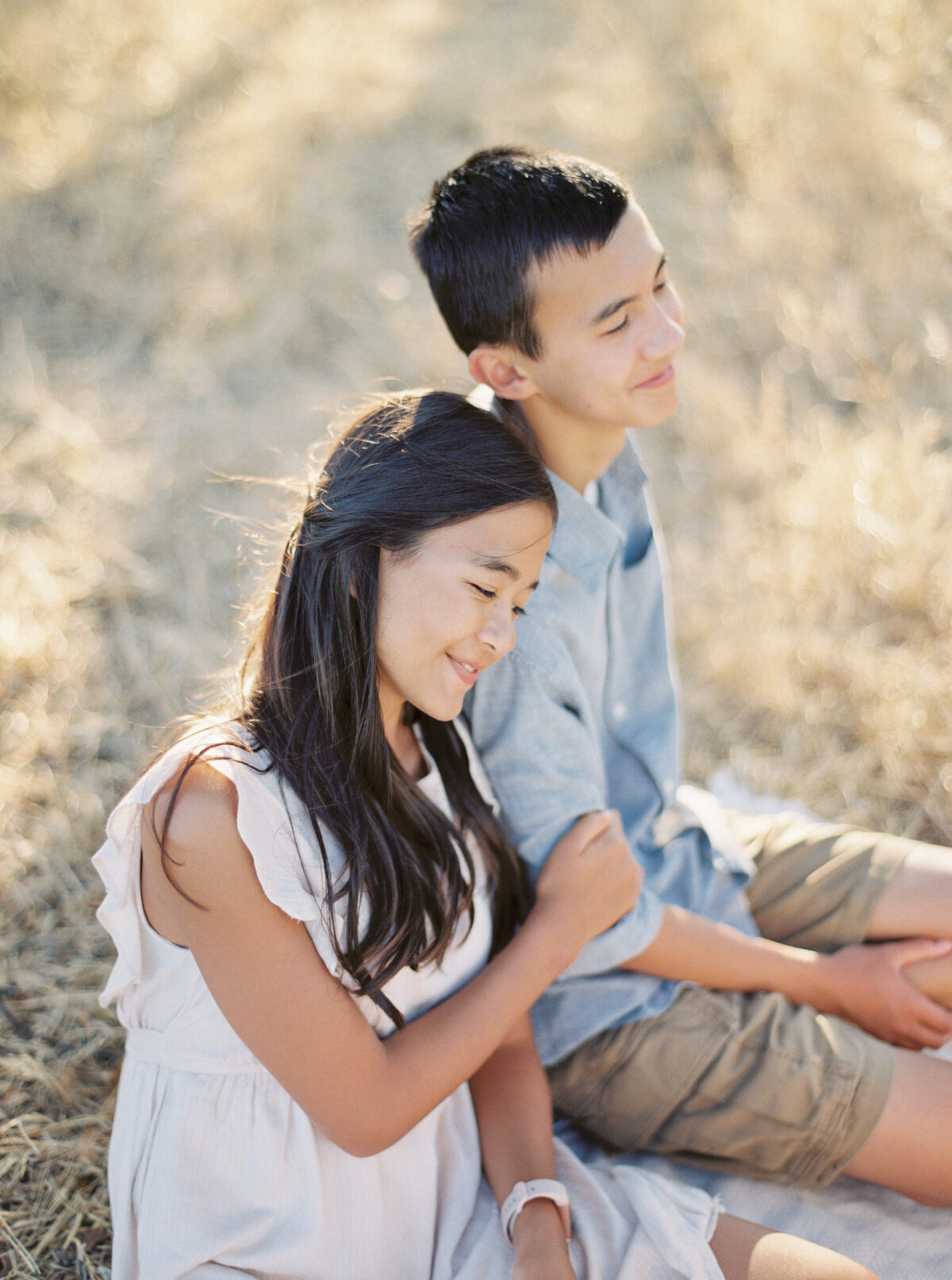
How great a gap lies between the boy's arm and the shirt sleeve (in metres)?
0.08

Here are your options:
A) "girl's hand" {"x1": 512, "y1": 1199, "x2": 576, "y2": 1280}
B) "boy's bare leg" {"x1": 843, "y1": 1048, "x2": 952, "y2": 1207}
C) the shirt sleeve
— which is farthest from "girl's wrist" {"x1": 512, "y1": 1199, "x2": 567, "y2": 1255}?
"boy's bare leg" {"x1": 843, "y1": 1048, "x2": 952, "y2": 1207}

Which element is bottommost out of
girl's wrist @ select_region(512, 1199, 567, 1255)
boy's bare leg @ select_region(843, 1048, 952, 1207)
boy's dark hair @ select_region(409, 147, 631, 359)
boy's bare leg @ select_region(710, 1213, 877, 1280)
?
boy's bare leg @ select_region(843, 1048, 952, 1207)

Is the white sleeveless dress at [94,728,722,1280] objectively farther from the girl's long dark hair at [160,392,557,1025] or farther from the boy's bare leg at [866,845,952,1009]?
the boy's bare leg at [866,845,952,1009]

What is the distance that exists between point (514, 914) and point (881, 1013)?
0.78 m

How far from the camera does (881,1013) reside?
1994mm

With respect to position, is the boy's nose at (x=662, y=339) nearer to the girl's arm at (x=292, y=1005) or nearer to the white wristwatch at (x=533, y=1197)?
the girl's arm at (x=292, y=1005)

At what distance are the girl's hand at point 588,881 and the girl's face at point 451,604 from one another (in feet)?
Answer: 1.23

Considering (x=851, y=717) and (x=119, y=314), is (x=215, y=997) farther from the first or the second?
(x=119, y=314)

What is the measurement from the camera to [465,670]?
1.61 metres

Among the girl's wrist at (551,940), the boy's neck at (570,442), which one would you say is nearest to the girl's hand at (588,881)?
the girl's wrist at (551,940)

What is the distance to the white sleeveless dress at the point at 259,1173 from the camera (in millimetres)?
1439

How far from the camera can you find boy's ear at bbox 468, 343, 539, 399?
197cm


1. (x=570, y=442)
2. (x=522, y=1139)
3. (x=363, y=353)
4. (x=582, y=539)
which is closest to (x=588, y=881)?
(x=522, y=1139)

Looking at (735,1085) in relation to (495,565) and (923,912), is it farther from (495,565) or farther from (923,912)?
(495,565)
